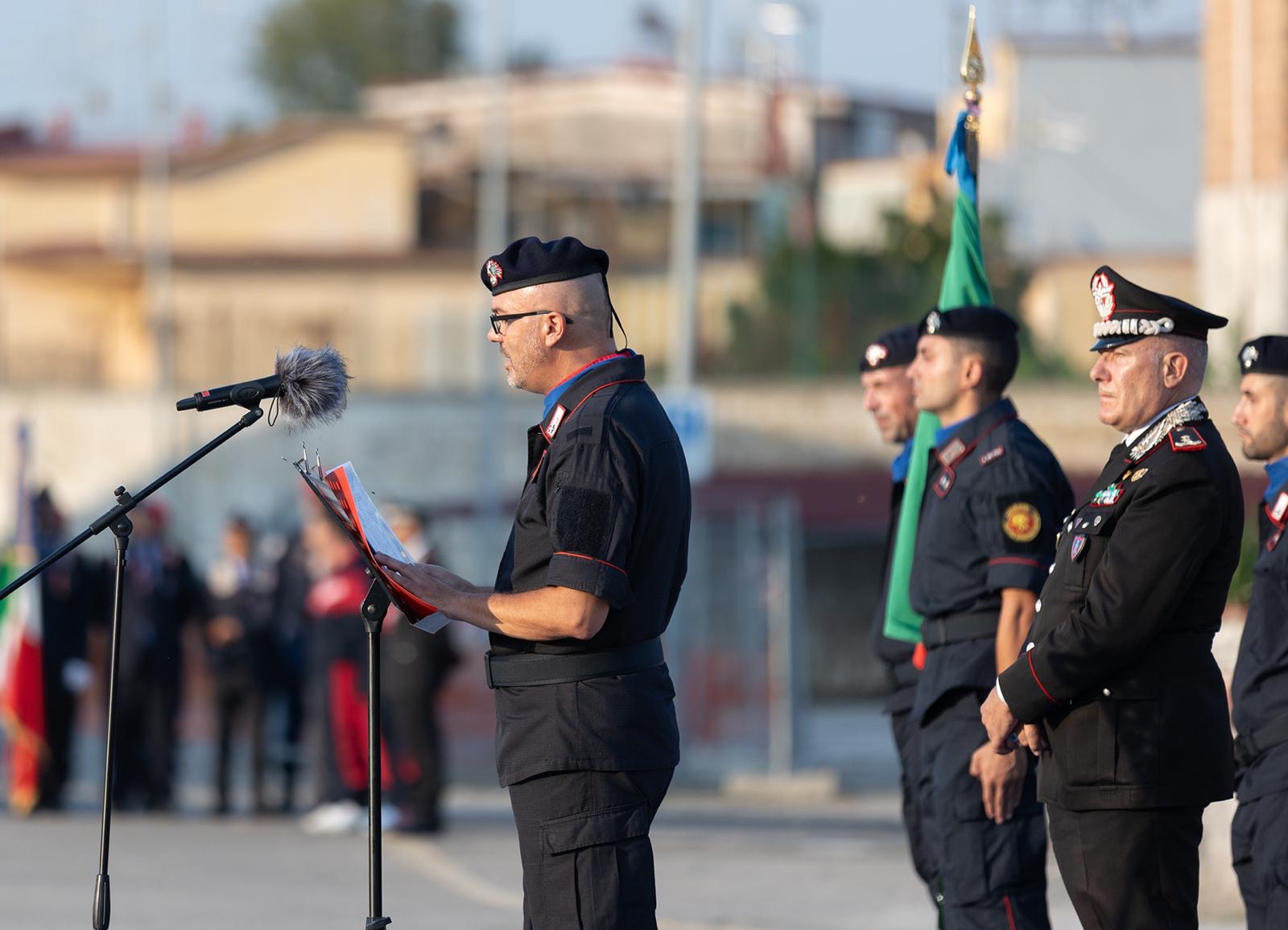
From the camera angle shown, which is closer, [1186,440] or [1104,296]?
[1186,440]

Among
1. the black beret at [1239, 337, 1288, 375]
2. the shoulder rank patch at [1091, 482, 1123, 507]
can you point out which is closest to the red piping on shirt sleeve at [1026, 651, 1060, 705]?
the shoulder rank patch at [1091, 482, 1123, 507]

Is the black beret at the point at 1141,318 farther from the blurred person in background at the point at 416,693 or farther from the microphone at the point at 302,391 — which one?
the blurred person in background at the point at 416,693

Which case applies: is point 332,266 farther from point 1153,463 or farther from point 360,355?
point 1153,463

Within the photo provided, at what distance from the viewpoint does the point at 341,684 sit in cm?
1278

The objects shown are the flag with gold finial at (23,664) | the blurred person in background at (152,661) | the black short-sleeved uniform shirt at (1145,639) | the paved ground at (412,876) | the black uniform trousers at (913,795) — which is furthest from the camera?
the blurred person in background at (152,661)

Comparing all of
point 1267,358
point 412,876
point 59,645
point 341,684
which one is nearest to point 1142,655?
point 1267,358

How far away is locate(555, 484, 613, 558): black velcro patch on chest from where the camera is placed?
4895mm

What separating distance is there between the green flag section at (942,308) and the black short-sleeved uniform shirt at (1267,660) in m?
1.12

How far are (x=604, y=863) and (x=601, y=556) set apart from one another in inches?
28.5

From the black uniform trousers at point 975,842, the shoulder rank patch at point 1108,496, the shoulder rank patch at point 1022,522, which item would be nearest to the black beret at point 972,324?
the shoulder rank patch at point 1022,522

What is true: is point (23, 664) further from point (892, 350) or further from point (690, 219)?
point (892, 350)

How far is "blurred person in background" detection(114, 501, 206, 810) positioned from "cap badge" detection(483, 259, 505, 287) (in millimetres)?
9489

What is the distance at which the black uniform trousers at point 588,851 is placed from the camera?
495 centimetres

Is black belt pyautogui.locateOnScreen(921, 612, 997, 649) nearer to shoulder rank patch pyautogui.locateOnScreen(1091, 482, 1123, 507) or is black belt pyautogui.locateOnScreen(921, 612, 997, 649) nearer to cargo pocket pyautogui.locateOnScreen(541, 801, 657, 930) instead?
shoulder rank patch pyautogui.locateOnScreen(1091, 482, 1123, 507)
